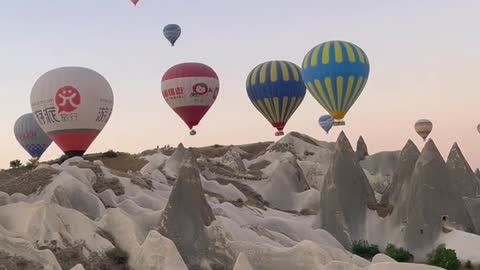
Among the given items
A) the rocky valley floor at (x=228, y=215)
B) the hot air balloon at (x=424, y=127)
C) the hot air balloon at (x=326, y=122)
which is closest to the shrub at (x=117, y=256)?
the rocky valley floor at (x=228, y=215)

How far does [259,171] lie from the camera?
210 feet

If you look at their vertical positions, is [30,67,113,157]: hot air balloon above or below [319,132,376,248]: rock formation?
above

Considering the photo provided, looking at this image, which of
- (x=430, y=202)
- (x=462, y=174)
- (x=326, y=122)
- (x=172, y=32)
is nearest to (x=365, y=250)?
(x=430, y=202)

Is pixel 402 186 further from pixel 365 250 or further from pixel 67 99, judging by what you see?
pixel 67 99

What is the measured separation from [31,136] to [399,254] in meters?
41.6

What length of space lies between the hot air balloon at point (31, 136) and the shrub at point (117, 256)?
131ft

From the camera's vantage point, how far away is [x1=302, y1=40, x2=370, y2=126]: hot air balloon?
151ft

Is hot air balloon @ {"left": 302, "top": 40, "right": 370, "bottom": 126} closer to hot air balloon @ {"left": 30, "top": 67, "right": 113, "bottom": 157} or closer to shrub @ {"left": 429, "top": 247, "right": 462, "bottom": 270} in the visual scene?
shrub @ {"left": 429, "top": 247, "right": 462, "bottom": 270}

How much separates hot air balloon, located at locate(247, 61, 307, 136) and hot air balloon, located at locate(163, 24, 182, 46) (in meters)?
11.9

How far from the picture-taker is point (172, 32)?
213ft

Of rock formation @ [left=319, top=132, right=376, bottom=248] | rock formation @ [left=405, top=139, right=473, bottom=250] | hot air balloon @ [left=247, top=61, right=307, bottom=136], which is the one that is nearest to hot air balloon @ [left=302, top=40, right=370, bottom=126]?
rock formation @ [left=319, top=132, right=376, bottom=248]

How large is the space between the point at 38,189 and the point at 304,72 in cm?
2267

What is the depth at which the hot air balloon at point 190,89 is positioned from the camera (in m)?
54.5

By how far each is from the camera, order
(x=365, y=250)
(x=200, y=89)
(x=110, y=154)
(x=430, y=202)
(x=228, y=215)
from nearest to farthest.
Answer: (x=228, y=215) < (x=430, y=202) < (x=365, y=250) < (x=200, y=89) < (x=110, y=154)
